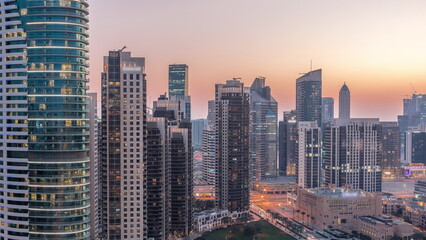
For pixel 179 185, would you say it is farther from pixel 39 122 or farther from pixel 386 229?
pixel 39 122

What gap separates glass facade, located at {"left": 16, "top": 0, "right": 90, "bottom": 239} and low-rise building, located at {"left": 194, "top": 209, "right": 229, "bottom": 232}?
58455 mm

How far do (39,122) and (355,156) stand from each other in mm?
124249

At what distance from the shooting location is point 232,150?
5531 inches

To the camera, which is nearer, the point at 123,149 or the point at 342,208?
the point at 123,149

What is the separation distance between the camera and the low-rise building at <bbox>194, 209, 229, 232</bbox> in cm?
12394

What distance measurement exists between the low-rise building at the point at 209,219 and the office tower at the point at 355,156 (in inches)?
2065

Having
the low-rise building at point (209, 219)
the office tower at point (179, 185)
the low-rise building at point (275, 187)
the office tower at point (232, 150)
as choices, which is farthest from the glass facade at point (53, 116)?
the low-rise building at point (275, 187)

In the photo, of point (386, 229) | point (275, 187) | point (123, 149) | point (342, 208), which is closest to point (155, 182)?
point (123, 149)

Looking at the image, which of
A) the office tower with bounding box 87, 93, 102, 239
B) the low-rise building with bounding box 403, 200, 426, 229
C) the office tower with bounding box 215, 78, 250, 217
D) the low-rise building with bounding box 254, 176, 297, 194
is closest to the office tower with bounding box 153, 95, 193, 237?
the office tower with bounding box 87, 93, 102, 239

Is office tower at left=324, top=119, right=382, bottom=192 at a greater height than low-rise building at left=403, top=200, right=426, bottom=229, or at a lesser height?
greater

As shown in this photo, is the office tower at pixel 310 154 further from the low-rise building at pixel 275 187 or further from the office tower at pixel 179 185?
the office tower at pixel 179 185

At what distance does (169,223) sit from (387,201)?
7512 cm

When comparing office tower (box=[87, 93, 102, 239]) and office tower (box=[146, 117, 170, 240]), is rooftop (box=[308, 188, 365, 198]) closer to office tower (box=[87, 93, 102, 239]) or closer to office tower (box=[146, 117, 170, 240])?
office tower (box=[146, 117, 170, 240])

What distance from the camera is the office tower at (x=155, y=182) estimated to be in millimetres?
100438
